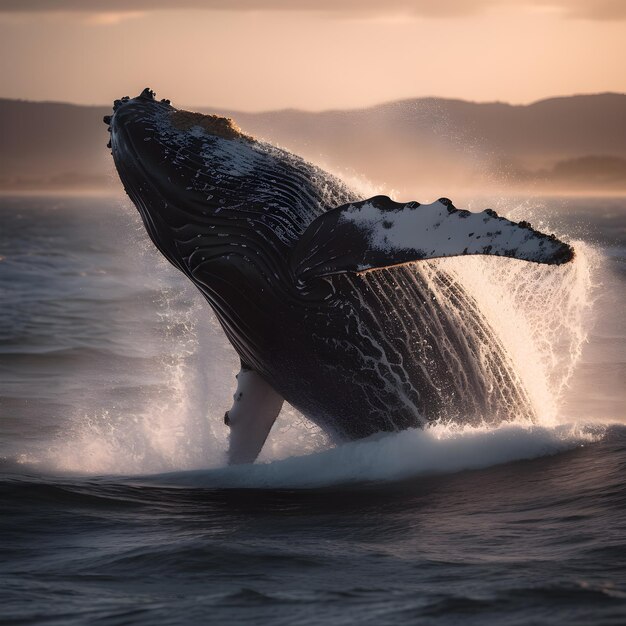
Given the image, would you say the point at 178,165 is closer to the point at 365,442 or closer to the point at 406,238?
the point at 406,238

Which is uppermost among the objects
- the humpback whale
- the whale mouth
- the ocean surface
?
the whale mouth

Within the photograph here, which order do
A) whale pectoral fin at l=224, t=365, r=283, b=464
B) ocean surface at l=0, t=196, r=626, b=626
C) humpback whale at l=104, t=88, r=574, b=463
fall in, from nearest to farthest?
ocean surface at l=0, t=196, r=626, b=626
humpback whale at l=104, t=88, r=574, b=463
whale pectoral fin at l=224, t=365, r=283, b=464

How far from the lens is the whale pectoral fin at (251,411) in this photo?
33.6ft

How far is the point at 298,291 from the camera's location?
9.23 m

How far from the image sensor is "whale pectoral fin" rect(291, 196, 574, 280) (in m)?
7.82

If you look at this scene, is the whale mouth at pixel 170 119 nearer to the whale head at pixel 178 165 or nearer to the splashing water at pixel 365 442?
the whale head at pixel 178 165

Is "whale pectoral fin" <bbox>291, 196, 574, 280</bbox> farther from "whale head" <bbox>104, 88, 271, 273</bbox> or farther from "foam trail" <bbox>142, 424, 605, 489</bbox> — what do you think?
"foam trail" <bbox>142, 424, 605, 489</bbox>

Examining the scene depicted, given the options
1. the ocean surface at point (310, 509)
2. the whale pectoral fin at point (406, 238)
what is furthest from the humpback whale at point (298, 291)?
the ocean surface at point (310, 509)

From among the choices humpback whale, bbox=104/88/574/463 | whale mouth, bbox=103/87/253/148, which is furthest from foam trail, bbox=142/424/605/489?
whale mouth, bbox=103/87/253/148

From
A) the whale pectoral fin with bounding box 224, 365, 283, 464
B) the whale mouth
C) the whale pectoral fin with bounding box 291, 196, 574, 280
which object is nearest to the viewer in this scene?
the whale pectoral fin with bounding box 291, 196, 574, 280

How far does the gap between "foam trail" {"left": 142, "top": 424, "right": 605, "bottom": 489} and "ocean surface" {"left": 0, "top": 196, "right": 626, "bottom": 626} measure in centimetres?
2

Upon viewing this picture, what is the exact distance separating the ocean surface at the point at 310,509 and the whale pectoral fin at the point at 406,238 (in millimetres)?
1530

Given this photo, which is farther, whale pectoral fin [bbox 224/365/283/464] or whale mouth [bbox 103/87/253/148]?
whale pectoral fin [bbox 224/365/283/464]

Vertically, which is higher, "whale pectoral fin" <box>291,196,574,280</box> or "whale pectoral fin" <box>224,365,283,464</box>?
"whale pectoral fin" <box>291,196,574,280</box>
